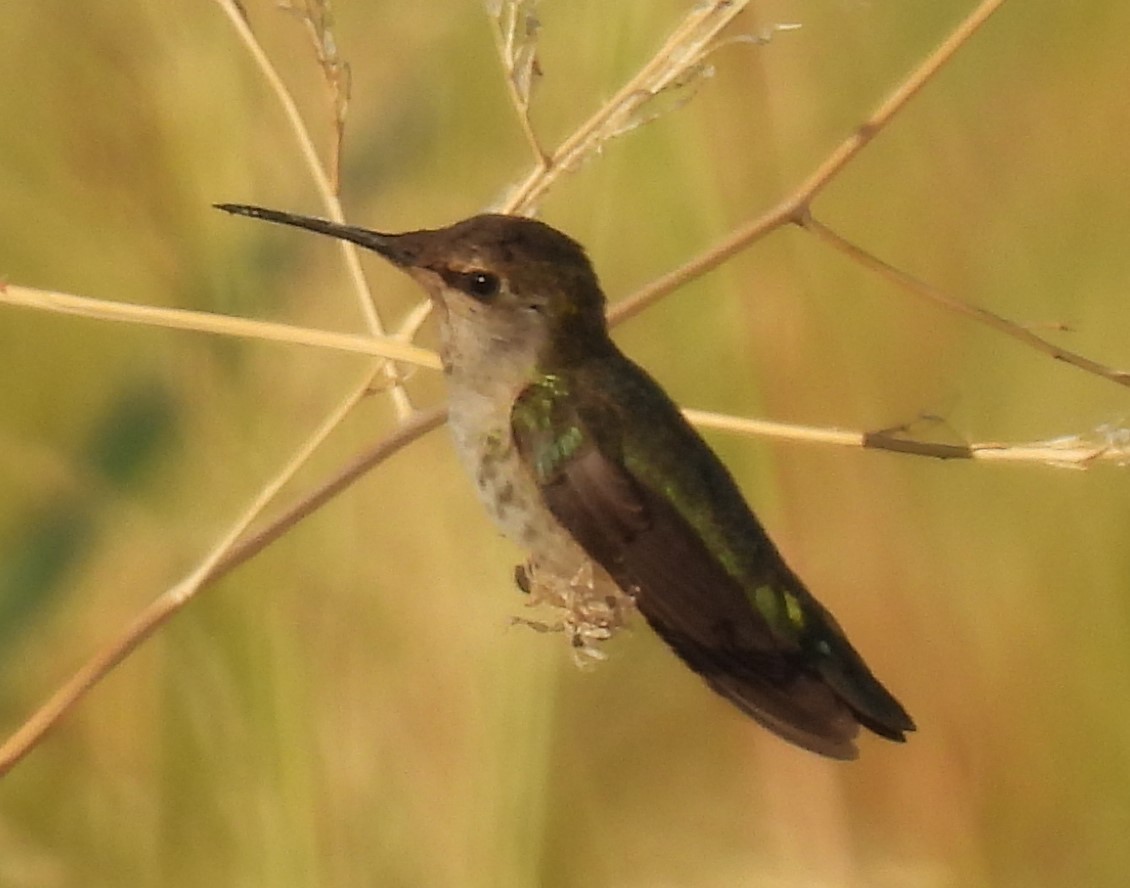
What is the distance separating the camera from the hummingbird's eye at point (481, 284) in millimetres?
706

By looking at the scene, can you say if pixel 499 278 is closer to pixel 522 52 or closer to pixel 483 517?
pixel 522 52

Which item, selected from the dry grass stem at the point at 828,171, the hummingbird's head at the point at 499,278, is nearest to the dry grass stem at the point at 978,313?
the dry grass stem at the point at 828,171

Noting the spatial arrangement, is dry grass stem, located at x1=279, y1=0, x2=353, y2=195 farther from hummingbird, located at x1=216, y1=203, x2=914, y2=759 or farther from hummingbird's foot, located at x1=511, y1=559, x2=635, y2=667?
hummingbird's foot, located at x1=511, y1=559, x2=635, y2=667

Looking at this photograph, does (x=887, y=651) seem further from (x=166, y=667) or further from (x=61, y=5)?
(x=61, y=5)

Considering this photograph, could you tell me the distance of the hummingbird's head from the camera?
0.69 m

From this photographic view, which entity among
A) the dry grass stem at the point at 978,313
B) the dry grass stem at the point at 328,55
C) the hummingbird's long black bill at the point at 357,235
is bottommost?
the hummingbird's long black bill at the point at 357,235

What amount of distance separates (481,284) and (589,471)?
0.37 feet

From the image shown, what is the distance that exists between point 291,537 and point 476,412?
301 mm

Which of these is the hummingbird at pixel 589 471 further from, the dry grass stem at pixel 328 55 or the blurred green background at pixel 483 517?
the blurred green background at pixel 483 517

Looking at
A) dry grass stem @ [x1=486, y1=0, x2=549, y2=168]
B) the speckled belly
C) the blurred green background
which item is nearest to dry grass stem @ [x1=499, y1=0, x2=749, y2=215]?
dry grass stem @ [x1=486, y1=0, x2=549, y2=168]

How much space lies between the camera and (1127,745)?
105 centimetres

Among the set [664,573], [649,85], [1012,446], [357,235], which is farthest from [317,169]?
[1012,446]

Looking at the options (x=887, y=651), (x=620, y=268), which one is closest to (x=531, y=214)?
(x=620, y=268)

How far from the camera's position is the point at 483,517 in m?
1.00
